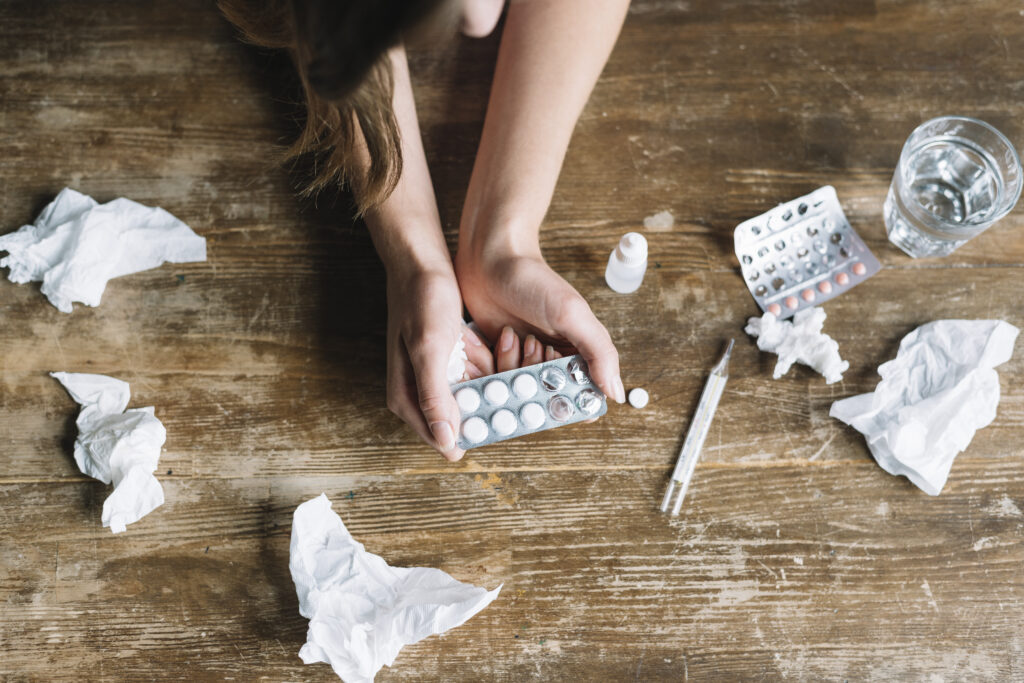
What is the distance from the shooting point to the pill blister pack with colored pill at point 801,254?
755 millimetres

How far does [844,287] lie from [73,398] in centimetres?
80

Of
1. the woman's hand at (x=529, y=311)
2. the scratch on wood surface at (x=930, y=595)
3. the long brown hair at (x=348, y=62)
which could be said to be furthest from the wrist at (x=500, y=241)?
the scratch on wood surface at (x=930, y=595)

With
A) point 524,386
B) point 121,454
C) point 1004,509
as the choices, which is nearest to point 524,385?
point 524,386

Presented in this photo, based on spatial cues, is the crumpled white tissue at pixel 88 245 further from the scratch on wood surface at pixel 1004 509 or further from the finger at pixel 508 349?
the scratch on wood surface at pixel 1004 509

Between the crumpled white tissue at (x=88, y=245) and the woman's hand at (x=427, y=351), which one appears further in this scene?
Answer: the crumpled white tissue at (x=88, y=245)

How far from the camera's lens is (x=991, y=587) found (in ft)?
2.28

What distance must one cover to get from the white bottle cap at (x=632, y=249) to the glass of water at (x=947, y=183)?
0.30 meters

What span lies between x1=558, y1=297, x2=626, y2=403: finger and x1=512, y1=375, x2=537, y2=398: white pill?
5cm

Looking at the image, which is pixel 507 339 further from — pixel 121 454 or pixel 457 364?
pixel 121 454

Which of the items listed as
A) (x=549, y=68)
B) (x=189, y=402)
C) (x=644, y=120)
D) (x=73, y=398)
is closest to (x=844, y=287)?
(x=644, y=120)

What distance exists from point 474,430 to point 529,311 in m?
0.12

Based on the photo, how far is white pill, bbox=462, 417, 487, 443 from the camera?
657 mm

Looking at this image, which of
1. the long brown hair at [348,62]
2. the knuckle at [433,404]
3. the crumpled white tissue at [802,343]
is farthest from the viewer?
the crumpled white tissue at [802,343]

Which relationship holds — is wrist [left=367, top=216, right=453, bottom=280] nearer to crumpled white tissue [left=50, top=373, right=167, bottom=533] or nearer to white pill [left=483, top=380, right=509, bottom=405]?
white pill [left=483, top=380, right=509, bottom=405]
